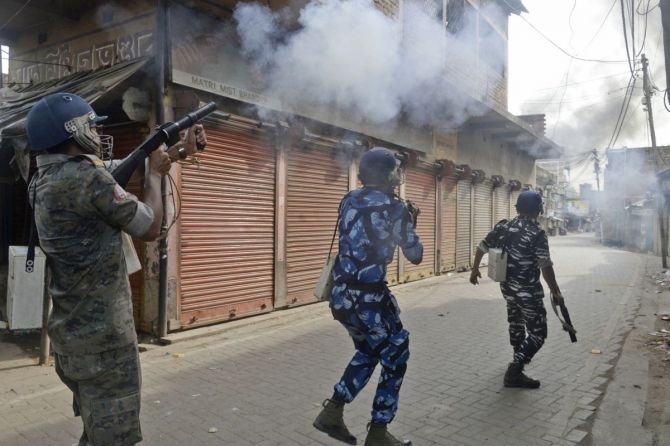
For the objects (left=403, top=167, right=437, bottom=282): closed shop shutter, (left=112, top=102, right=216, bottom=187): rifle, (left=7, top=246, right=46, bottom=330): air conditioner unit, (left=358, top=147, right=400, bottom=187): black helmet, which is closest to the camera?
(left=112, top=102, right=216, bottom=187): rifle

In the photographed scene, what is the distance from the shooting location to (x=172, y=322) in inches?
238

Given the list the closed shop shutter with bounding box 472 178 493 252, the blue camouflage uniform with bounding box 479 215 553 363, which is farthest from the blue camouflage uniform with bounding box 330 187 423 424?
the closed shop shutter with bounding box 472 178 493 252

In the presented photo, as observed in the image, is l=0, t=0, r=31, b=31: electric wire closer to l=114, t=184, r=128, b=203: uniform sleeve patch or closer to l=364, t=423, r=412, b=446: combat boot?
l=114, t=184, r=128, b=203: uniform sleeve patch

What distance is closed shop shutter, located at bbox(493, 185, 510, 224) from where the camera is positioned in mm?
16938

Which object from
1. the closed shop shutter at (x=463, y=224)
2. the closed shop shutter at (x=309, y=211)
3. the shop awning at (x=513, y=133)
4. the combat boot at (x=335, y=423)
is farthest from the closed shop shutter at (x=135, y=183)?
the closed shop shutter at (x=463, y=224)

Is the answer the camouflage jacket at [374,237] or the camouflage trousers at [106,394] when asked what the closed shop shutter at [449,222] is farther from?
the camouflage trousers at [106,394]

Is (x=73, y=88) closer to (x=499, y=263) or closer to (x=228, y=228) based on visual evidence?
(x=228, y=228)

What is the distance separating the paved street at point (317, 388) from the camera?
11.5 ft

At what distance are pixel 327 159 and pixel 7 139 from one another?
4.92 metres

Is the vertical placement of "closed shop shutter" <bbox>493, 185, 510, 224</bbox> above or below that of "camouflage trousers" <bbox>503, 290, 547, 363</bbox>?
above

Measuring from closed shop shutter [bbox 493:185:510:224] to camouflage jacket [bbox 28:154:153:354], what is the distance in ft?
52.7

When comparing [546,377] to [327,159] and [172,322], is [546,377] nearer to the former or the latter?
[172,322]

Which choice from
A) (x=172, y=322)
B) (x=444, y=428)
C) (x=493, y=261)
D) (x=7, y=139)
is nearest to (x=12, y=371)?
(x=172, y=322)

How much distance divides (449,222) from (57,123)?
12.2m
